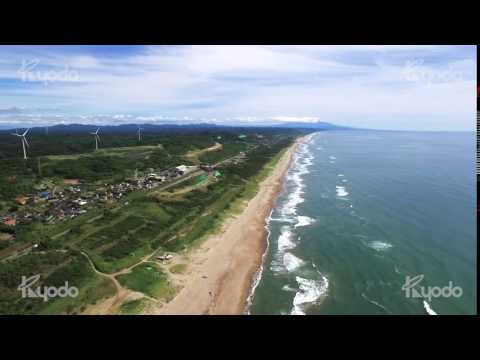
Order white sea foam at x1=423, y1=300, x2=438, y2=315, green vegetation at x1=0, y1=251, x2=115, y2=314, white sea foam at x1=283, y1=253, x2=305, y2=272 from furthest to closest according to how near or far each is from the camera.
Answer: white sea foam at x1=283, y1=253, x2=305, y2=272
white sea foam at x1=423, y1=300, x2=438, y2=315
green vegetation at x1=0, y1=251, x2=115, y2=314

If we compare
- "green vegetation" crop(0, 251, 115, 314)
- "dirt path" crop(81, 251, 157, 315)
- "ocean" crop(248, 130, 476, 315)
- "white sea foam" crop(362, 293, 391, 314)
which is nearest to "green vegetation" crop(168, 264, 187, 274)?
"dirt path" crop(81, 251, 157, 315)

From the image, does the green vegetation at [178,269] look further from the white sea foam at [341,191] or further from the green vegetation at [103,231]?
the white sea foam at [341,191]

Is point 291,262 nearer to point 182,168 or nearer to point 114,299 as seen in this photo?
point 114,299

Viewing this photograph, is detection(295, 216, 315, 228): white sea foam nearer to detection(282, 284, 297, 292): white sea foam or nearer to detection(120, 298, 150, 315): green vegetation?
detection(282, 284, 297, 292): white sea foam

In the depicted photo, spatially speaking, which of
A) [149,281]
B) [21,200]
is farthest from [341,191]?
[21,200]

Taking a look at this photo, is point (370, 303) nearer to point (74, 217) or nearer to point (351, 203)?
point (351, 203)

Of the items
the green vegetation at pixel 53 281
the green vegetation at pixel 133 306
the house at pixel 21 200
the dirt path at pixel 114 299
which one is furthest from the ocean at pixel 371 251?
the house at pixel 21 200
